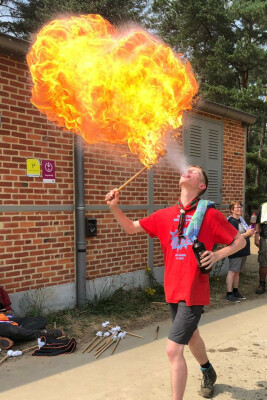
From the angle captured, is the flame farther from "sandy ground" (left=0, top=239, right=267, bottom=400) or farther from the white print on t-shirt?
"sandy ground" (left=0, top=239, right=267, bottom=400)

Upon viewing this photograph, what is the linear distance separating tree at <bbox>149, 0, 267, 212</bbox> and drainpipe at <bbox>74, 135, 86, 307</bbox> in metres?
13.3

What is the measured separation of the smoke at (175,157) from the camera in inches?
306

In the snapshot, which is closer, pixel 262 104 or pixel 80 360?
pixel 80 360

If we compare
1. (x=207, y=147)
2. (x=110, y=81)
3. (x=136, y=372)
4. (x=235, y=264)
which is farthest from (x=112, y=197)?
(x=207, y=147)

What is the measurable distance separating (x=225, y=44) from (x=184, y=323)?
19.6m

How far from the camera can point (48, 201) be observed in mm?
5582

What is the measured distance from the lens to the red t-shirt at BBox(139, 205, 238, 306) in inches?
123

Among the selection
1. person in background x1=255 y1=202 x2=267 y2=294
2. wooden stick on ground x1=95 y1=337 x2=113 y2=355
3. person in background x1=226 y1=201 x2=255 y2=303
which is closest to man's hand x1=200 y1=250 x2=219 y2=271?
wooden stick on ground x1=95 y1=337 x2=113 y2=355

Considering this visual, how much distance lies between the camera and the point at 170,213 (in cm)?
343

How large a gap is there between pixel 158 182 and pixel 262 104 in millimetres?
13462

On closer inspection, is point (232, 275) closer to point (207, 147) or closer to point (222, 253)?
point (207, 147)

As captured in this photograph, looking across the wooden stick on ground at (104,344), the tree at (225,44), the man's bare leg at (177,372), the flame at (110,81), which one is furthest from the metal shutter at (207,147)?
the tree at (225,44)

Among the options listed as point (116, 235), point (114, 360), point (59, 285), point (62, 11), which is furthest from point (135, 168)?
point (62, 11)

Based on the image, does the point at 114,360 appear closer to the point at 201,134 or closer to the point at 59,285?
the point at 59,285
